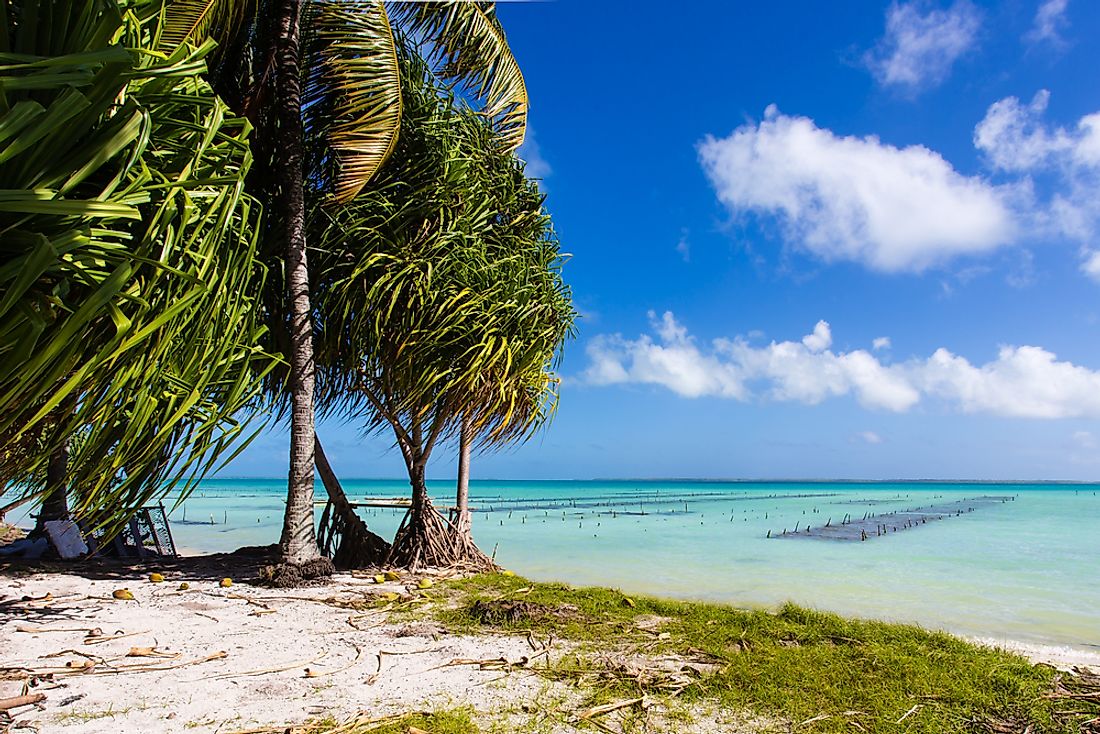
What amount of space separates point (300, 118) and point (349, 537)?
4.18 m

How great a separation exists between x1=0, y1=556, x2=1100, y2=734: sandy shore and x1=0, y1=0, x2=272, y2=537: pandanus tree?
89 cm

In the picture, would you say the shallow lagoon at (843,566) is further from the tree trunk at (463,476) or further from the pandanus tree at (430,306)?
the pandanus tree at (430,306)

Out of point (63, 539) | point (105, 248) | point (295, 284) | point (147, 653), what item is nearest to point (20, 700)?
point (147, 653)

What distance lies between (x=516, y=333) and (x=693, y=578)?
5421mm

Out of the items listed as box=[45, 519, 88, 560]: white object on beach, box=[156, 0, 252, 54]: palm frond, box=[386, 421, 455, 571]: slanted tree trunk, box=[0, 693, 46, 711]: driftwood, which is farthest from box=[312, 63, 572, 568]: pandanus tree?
box=[0, 693, 46, 711]: driftwood

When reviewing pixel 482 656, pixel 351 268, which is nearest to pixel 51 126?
pixel 482 656

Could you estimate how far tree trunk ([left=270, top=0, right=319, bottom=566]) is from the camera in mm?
6020

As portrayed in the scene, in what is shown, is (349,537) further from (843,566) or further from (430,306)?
(843,566)

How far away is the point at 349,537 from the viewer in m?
7.34

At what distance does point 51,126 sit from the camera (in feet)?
5.68

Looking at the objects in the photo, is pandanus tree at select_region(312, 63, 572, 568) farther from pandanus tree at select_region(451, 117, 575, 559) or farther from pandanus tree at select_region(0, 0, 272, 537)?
pandanus tree at select_region(0, 0, 272, 537)

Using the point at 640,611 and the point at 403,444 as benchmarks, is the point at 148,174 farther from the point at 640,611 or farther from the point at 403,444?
the point at 403,444

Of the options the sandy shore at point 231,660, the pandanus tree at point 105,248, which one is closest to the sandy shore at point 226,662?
the sandy shore at point 231,660

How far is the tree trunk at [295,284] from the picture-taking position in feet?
19.7
